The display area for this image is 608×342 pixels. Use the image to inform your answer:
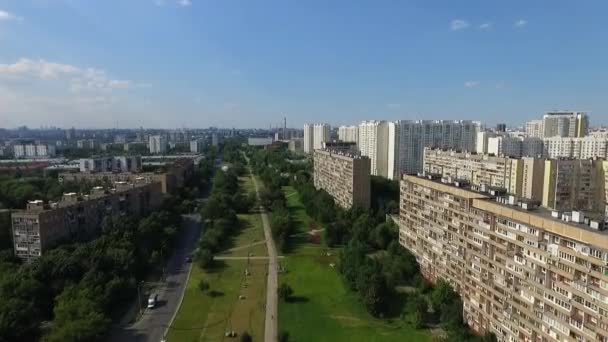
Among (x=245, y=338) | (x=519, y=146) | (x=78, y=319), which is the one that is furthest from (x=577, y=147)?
(x=78, y=319)

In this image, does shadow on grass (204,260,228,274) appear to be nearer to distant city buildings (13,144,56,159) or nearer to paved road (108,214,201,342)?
paved road (108,214,201,342)

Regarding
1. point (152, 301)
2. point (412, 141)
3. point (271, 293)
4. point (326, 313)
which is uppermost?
point (412, 141)

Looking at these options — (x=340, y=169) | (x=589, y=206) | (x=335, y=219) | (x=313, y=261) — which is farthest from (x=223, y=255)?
(x=589, y=206)

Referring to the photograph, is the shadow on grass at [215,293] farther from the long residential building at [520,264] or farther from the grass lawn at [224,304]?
the long residential building at [520,264]

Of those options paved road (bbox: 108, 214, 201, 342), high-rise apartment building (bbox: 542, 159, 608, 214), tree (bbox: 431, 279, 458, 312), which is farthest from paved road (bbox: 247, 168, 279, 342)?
high-rise apartment building (bbox: 542, 159, 608, 214)

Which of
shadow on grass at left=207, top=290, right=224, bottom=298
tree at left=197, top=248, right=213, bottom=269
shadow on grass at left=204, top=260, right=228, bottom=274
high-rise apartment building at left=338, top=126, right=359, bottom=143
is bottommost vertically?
shadow on grass at left=207, top=290, right=224, bottom=298

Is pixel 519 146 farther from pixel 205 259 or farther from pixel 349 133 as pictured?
pixel 205 259

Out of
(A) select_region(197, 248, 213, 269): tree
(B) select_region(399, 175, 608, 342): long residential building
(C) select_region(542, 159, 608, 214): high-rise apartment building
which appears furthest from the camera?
(C) select_region(542, 159, 608, 214): high-rise apartment building
